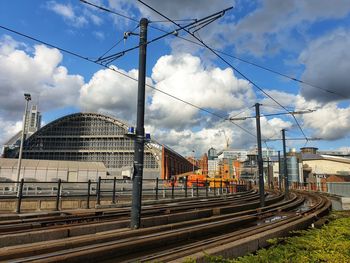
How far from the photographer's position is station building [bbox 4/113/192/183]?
4742 inches

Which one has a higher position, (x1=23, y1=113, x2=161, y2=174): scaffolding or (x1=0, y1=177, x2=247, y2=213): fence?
(x1=23, y1=113, x2=161, y2=174): scaffolding

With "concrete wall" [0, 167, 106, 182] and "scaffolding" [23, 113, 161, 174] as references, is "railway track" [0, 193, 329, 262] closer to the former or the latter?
"concrete wall" [0, 167, 106, 182]

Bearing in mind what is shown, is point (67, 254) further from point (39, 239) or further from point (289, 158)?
point (289, 158)

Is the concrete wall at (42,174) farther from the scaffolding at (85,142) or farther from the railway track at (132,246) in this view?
the scaffolding at (85,142)

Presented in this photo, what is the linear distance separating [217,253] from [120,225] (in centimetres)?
574

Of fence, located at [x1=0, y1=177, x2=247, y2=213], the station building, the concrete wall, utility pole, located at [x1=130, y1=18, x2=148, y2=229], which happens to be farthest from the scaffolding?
utility pole, located at [x1=130, y1=18, x2=148, y2=229]

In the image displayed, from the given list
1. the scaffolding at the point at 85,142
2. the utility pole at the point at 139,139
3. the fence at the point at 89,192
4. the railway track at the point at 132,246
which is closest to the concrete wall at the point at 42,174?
the fence at the point at 89,192

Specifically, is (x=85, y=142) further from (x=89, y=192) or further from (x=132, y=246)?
(x=132, y=246)

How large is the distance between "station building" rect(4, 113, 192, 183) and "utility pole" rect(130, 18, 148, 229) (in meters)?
106

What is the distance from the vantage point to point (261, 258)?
5.85 metres

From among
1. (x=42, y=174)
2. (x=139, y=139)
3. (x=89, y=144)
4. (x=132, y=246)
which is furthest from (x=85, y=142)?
(x=132, y=246)

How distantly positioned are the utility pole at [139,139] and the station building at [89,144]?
10619cm

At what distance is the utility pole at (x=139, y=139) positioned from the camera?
11492mm

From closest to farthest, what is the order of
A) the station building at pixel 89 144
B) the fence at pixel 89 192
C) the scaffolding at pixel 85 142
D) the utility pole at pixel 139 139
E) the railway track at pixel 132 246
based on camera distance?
1. the railway track at pixel 132 246
2. the utility pole at pixel 139 139
3. the fence at pixel 89 192
4. the station building at pixel 89 144
5. the scaffolding at pixel 85 142
